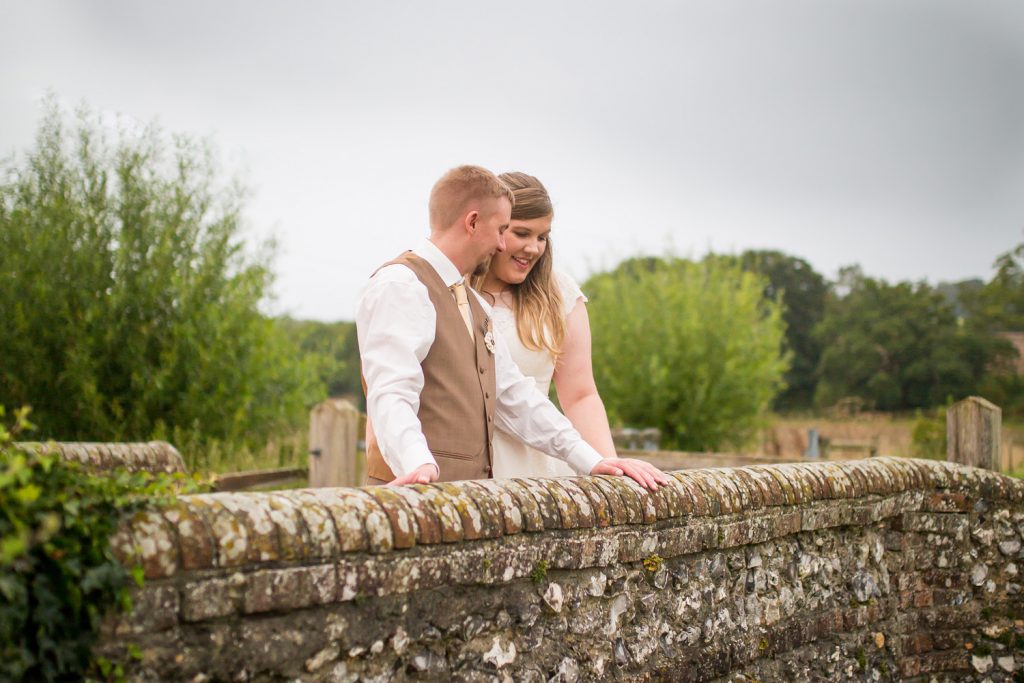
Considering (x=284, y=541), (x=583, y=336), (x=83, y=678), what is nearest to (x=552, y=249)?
(x=583, y=336)

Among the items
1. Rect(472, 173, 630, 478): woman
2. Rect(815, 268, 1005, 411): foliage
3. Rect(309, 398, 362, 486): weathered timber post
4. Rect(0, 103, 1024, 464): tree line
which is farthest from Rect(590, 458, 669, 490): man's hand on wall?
Rect(815, 268, 1005, 411): foliage

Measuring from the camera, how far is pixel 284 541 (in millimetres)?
2164

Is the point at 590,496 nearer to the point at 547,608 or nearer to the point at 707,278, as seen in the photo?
the point at 547,608

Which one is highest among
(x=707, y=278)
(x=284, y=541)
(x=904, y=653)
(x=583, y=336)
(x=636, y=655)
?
(x=707, y=278)

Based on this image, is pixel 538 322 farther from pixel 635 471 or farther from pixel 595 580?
pixel 595 580

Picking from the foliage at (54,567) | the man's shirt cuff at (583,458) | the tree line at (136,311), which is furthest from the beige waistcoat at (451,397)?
the tree line at (136,311)

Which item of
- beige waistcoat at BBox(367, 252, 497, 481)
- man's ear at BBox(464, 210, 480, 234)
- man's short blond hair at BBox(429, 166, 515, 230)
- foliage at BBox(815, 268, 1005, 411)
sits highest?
foliage at BBox(815, 268, 1005, 411)

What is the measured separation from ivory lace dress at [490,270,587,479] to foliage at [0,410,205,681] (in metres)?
2.13

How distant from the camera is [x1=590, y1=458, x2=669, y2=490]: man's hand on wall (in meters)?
3.29

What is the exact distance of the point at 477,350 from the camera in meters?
3.47

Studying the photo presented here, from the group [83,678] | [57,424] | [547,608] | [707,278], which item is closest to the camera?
[83,678]

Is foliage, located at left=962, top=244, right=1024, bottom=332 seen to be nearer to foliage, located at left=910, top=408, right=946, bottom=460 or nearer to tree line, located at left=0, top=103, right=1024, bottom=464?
foliage, located at left=910, top=408, right=946, bottom=460

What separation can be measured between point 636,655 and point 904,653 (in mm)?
1992

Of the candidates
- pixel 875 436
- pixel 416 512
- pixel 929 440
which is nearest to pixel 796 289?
pixel 875 436
